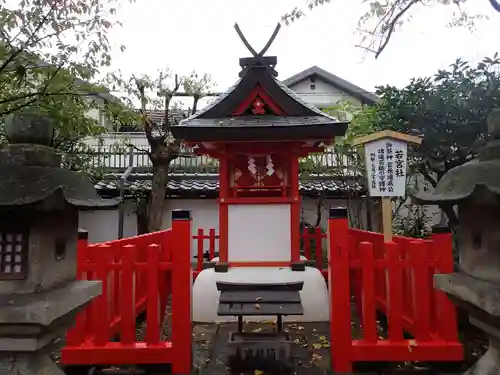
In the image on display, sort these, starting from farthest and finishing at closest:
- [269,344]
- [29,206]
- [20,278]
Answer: [269,344] < [20,278] < [29,206]

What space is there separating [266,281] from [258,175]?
5.84 ft

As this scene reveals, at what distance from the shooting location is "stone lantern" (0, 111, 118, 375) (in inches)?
103

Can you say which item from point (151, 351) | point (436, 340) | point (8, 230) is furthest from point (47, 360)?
point (436, 340)

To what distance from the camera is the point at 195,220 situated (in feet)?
44.4

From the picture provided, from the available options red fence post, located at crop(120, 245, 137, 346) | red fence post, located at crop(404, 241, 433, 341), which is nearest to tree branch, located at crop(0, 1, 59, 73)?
red fence post, located at crop(120, 245, 137, 346)

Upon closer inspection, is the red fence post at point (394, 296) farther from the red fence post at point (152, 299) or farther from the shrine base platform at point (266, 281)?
the red fence post at point (152, 299)

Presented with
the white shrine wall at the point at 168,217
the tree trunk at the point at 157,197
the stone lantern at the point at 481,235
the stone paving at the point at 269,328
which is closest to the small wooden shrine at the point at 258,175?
the stone paving at the point at 269,328

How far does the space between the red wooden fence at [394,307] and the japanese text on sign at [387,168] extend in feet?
4.42

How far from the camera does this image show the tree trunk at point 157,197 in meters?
11.9

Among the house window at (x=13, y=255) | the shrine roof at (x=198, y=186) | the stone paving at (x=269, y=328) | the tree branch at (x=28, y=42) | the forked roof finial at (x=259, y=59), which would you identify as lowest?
the stone paving at (x=269, y=328)

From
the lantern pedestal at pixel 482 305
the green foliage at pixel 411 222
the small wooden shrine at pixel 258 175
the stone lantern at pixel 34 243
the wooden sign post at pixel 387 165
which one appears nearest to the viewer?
the lantern pedestal at pixel 482 305

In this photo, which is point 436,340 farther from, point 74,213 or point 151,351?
point 74,213

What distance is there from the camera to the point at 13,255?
2.86 m

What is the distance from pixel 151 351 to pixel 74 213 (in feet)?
5.81
